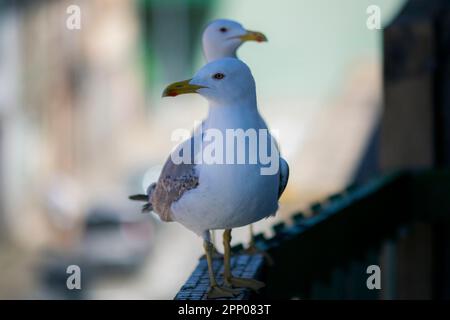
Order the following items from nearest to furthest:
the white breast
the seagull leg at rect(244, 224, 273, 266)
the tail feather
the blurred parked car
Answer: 1. the white breast
2. the tail feather
3. the seagull leg at rect(244, 224, 273, 266)
4. the blurred parked car

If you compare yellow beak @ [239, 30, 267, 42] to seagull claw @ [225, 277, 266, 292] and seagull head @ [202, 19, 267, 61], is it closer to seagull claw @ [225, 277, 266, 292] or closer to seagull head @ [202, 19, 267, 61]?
seagull head @ [202, 19, 267, 61]

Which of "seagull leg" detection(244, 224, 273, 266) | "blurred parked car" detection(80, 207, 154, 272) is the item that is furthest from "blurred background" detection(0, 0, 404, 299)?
"seagull leg" detection(244, 224, 273, 266)

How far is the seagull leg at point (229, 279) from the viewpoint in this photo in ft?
4.87

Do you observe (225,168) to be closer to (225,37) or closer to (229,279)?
(229,279)

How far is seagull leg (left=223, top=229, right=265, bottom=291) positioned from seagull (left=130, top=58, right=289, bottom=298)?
0.12 m

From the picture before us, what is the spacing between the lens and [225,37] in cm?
175

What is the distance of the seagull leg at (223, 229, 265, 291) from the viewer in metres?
1.48

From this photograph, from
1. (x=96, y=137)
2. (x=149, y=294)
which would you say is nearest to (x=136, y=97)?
(x=96, y=137)

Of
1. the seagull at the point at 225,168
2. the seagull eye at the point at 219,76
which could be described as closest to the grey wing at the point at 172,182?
the seagull at the point at 225,168

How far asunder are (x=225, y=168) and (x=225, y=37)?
1.81 ft

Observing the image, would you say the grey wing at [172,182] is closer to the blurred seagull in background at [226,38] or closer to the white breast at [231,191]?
the white breast at [231,191]
